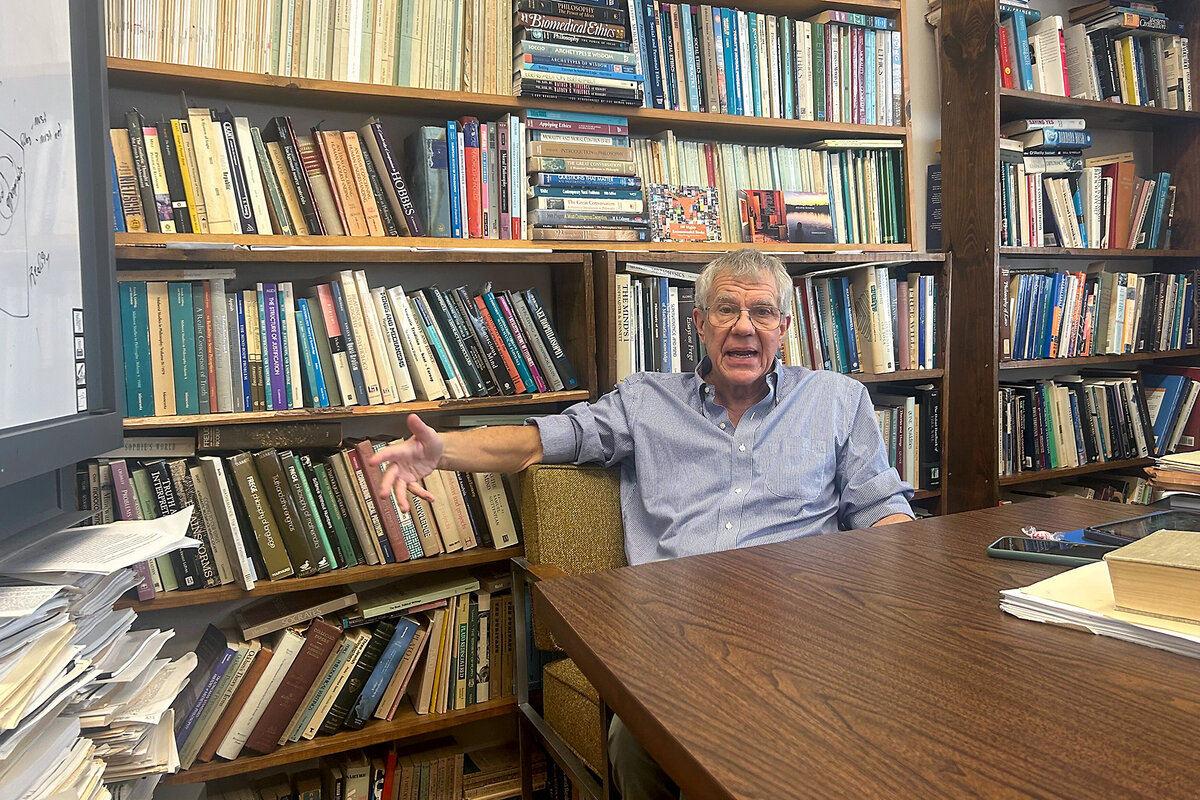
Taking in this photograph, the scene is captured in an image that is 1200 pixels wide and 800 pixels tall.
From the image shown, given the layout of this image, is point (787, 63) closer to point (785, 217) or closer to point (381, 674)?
point (785, 217)

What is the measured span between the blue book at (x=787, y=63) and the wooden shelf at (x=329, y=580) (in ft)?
4.88

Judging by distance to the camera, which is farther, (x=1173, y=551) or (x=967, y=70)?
(x=967, y=70)

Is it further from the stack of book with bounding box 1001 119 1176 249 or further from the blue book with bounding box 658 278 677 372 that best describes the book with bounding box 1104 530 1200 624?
the stack of book with bounding box 1001 119 1176 249

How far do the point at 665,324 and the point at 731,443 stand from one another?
0.50 m

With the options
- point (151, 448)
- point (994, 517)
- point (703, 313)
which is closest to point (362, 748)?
point (151, 448)

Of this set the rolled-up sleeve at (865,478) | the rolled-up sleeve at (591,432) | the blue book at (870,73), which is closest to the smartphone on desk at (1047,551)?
the rolled-up sleeve at (865,478)

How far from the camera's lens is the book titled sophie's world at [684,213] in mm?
2258

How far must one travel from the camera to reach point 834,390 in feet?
6.35

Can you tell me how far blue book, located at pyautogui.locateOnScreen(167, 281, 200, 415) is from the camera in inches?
68.1

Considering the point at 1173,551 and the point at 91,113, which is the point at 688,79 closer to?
the point at 91,113

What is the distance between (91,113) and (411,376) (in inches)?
39.4

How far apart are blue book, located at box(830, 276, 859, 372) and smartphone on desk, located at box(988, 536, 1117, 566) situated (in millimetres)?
1332

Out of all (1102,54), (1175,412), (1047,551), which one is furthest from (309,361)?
(1175,412)

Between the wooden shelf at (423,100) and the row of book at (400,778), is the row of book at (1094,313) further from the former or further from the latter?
the row of book at (400,778)
